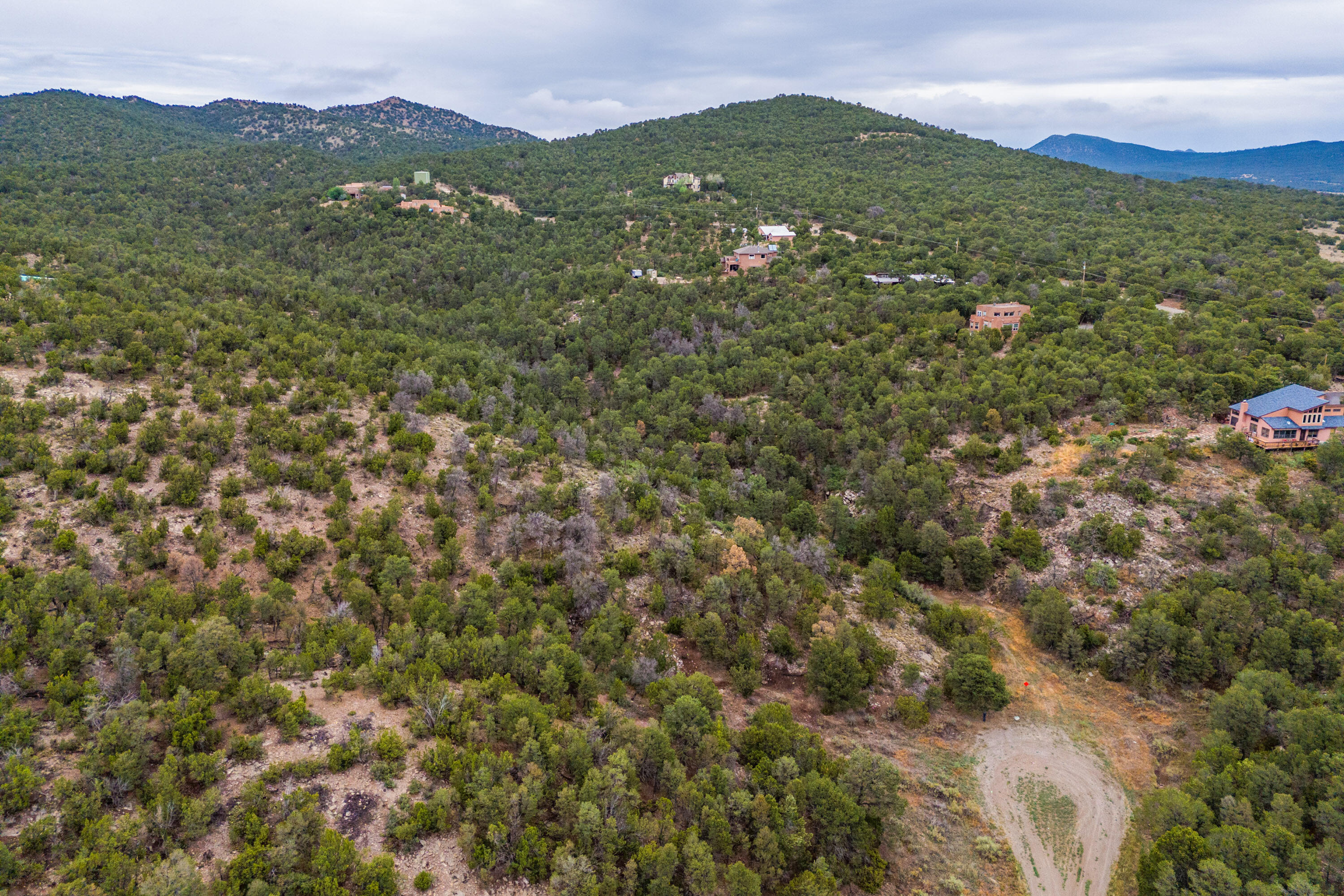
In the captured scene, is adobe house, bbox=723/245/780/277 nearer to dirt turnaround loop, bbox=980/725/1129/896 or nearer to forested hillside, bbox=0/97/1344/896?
forested hillside, bbox=0/97/1344/896

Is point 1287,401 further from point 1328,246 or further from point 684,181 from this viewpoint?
point 684,181

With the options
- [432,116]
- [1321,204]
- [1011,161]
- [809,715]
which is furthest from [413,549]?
[432,116]

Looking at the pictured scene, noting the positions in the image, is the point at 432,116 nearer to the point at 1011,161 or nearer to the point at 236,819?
the point at 1011,161

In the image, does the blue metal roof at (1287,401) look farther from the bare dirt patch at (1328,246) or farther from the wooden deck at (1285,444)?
the bare dirt patch at (1328,246)

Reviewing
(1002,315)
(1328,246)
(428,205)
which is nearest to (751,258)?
(1002,315)

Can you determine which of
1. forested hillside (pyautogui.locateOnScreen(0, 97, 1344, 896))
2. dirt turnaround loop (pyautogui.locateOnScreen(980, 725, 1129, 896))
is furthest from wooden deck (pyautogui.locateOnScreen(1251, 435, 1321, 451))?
dirt turnaround loop (pyautogui.locateOnScreen(980, 725, 1129, 896))

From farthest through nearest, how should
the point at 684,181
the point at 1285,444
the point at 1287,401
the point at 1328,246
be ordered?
the point at 684,181 → the point at 1328,246 → the point at 1285,444 → the point at 1287,401

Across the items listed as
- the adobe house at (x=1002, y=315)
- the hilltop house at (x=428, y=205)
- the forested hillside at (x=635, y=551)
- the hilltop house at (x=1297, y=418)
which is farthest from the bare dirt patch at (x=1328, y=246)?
the hilltop house at (x=428, y=205)
